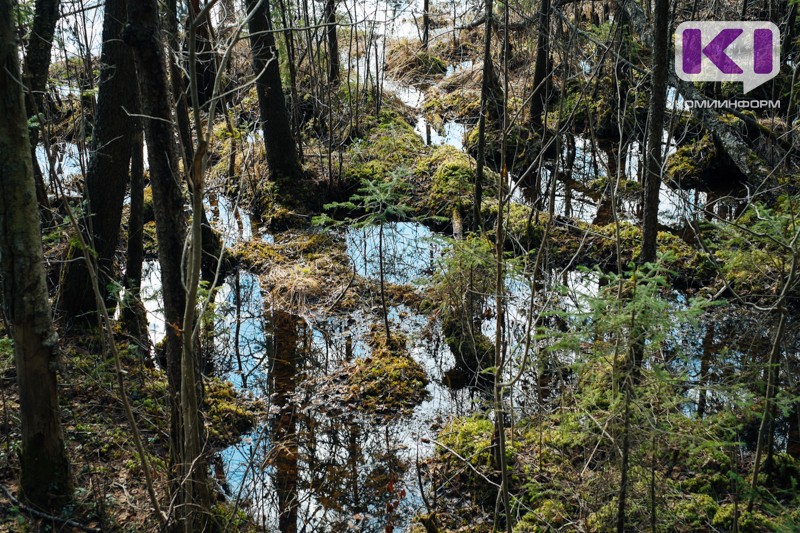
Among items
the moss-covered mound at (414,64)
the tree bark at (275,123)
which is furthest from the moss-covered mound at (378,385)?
the moss-covered mound at (414,64)

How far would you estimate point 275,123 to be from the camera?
10938 mm

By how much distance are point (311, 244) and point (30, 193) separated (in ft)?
19.5

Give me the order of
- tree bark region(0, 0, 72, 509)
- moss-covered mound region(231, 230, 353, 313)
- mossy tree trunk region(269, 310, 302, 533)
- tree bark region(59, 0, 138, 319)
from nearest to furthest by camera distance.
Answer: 1. tree bark region(0, 0, 72, 509)
2. mossy tree trunk region(269, 310, 302, 533)
3. tree bark region(59, 0, 138, 319)
4. moss-covered mound region(231, 230, 353, 313)

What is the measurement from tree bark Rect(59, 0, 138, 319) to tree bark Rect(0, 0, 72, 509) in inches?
106

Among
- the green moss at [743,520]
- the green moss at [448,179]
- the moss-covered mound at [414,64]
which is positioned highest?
the moss-covered mound at [414,64]

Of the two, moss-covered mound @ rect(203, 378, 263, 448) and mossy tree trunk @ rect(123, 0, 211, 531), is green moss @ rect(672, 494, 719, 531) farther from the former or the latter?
moss-covered mound @ rect(203, 378, 263, 448)

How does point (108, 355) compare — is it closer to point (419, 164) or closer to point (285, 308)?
point (285, 308)

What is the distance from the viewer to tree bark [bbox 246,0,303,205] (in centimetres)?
1045

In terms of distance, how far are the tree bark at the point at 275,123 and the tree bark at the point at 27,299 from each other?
6.64m

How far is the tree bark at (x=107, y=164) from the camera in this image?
6.77 metres

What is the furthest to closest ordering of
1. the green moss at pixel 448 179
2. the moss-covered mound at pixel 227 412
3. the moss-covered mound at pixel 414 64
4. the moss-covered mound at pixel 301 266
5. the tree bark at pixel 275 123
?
the moss-covered mound at pixel 414 64
the tree bark at pixel 275 123
the green moss at pixel 448 179
the moss-covered mound at pixel 301 266
the moss-covered mound at pixel 227 412

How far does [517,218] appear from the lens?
9.62 metres

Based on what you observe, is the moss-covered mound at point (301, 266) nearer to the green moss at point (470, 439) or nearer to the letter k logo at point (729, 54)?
the green moss at point (470, 439)

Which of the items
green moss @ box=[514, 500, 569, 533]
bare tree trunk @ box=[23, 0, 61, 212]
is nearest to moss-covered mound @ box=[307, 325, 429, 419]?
green moss @ box=[514, 500, 569, 533]
